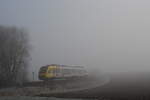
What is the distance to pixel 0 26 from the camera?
5769 centimetres

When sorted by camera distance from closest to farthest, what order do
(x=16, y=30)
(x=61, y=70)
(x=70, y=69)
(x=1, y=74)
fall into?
(x=61, y=70), (x=70, y=69), (x=1, y=74), (x=16, y=30)

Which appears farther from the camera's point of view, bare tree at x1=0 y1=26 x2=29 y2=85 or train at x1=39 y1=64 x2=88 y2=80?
bare tree at x1=0 y1=26 x2=29 y2=85

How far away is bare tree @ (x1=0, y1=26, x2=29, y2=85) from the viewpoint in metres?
52.9

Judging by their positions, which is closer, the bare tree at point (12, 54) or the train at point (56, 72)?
the train at point (56, 72)

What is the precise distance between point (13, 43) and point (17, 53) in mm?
2625

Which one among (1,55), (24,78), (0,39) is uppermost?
(0,39)

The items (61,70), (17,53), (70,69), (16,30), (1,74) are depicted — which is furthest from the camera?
(16,30)

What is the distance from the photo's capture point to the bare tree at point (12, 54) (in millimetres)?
52938

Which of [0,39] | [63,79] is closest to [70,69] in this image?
[63,79]

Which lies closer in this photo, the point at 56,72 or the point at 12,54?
the point at 56,72

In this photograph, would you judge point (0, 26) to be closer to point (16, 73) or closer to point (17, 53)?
point (17, 53)

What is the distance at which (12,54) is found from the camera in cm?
5453

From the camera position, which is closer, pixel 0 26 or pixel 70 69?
pixel 70 69

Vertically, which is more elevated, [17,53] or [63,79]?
[17,53]
